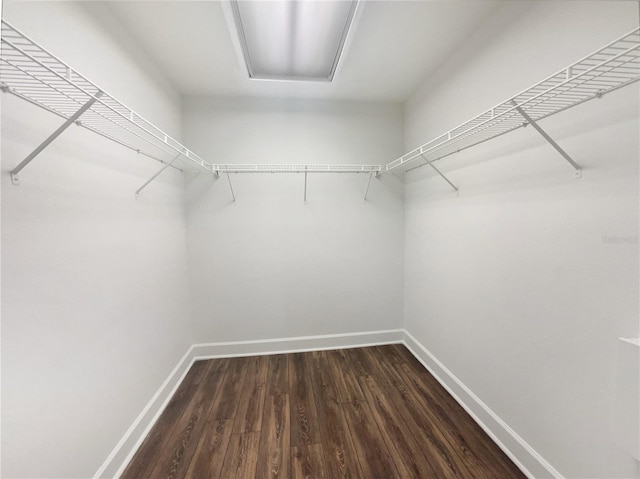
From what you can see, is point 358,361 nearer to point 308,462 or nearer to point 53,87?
point 308,462

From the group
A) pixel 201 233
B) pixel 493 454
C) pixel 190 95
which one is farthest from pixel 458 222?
pixel 190 95

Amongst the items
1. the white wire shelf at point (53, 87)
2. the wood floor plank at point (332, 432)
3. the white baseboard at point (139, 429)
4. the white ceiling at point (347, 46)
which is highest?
the white ceiling at point (347, 46)

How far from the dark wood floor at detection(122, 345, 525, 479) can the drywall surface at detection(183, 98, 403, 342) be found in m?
0.51

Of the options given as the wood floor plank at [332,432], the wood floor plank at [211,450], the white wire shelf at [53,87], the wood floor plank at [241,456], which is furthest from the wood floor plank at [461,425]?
the white wire shelf at [53,87]

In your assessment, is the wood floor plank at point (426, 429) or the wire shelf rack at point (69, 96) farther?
the wood floor plank at point (426, 429)

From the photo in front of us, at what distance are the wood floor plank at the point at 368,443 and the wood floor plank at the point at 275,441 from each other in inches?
15.9

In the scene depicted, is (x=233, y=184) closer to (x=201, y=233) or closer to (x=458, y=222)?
(x=201, y=233)

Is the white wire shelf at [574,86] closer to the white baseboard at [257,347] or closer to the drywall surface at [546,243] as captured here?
the drywall surface at [546,243]

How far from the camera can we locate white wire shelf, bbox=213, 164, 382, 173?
2.04 m

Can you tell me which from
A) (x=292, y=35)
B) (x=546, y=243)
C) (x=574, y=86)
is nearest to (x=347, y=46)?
(x=292, y=35)

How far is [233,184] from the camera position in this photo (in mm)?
2176

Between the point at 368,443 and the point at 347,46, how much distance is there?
8.07ft

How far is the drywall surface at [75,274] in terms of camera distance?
81 centimetres

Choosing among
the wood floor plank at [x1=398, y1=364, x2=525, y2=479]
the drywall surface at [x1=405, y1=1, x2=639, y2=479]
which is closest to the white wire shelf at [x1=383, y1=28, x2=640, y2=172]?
the drywall surface at [x1=405, y1=1, x2=639, y2=479]
